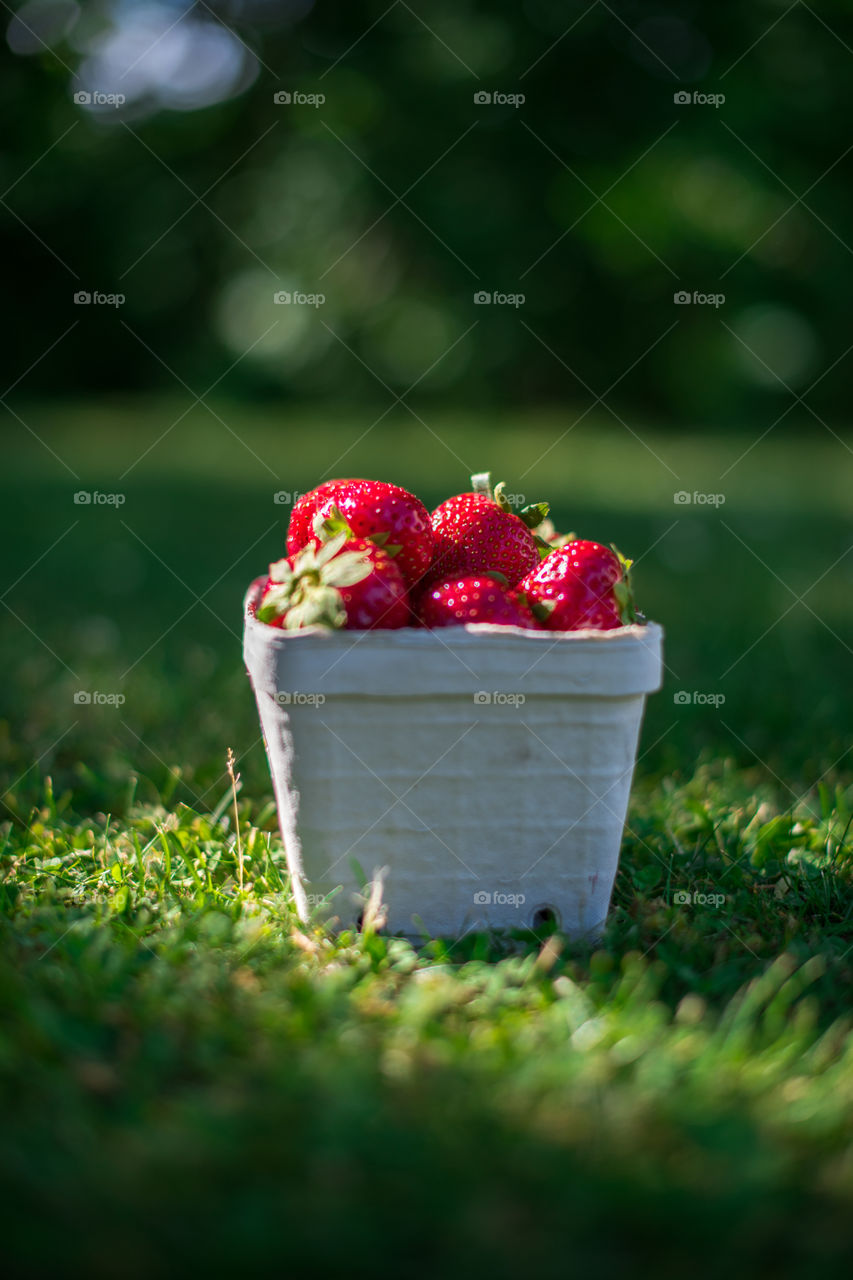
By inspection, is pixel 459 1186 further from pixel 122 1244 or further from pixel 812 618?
pixel 812 618

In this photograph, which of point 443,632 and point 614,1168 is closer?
point 614,1168

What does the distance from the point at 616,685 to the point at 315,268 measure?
11.7 meters

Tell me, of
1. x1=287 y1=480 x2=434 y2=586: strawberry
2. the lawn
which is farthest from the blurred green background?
x1=287 y1=480 x2=434 y2=586: strawberry

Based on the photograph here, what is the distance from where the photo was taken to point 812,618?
368 cm

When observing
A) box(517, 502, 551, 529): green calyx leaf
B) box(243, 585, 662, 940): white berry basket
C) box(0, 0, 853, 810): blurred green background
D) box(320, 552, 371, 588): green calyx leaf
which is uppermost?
box(0, 0, 853, 810): blurred green background

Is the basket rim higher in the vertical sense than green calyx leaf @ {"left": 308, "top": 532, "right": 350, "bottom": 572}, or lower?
lower

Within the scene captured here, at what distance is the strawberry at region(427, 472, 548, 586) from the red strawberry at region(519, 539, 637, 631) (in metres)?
0.10

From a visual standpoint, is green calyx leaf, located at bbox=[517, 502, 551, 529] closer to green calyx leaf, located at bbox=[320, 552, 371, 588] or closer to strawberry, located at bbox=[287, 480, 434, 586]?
strawberry, located at bbox=[287, 480, 434, 586]

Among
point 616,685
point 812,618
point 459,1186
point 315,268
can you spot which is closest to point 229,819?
point 616,685

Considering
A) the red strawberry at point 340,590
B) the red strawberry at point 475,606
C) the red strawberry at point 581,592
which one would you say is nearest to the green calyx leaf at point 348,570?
the red strawberry at point 340,590

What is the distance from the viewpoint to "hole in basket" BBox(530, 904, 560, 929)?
167cm

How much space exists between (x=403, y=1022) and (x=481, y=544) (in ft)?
2.43

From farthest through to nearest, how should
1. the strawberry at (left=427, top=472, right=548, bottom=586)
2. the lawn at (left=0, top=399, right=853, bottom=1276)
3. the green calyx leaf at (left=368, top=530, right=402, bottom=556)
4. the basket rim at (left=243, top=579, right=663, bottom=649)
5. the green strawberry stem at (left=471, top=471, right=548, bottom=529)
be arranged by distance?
the green strawberry stem at (left=471, top=471, right=548, bottom=529) → the strawberry at (left=427, top=472, right=548, bottom=586) → the green calyx leaf at (left=368, top=530, right=402, bottom=556) → the basket rim at (left=243, top=579, right=663, bottom=649) → the lawn at (left=0, top=399, right=853, bottom=1276)

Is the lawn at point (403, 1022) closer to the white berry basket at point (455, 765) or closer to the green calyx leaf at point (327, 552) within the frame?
the white berry basket at point (455, 765)
